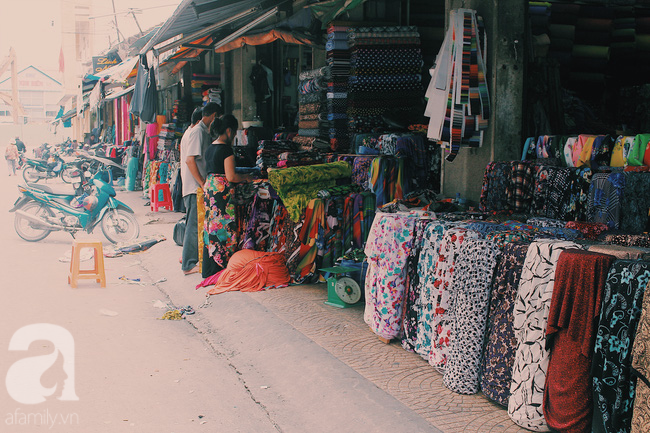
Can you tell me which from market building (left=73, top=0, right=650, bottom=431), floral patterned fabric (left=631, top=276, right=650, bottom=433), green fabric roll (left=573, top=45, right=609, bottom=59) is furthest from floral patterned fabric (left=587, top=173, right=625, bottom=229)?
green fabric roll (left=573, top=45, right=609, bottom=59)

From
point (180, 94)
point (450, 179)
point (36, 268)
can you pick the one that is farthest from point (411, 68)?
point (180, 94)

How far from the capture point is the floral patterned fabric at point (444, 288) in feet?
14.0

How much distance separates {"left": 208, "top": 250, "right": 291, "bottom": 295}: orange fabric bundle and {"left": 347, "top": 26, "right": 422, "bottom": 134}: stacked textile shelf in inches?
83.9

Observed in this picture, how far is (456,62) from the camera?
557 cm

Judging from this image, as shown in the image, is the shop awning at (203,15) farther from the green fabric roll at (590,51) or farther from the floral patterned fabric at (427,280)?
the floral patterned fabric at (427,280)

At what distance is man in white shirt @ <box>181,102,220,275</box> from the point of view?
795 centimetres

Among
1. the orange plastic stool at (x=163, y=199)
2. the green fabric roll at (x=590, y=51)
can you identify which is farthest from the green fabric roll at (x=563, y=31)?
the orange plastic stool at (x=163, y=199)

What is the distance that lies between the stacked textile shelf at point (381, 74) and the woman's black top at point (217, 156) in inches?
67.2

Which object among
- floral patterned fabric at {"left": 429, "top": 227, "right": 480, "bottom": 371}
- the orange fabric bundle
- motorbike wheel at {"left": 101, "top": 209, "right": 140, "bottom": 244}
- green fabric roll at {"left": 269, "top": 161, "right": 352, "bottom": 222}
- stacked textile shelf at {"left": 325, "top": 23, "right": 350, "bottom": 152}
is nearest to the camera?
floral patterned fabric at {"left": 429, "top": 227, "right": 480, "bottom": 371}

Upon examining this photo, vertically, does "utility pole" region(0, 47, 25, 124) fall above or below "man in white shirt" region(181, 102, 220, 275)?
above

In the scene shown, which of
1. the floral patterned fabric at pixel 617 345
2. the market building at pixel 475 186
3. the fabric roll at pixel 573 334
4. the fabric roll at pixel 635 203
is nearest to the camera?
the floral patterned fabric at pixel 617 345

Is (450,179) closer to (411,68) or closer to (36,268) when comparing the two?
(411,68)

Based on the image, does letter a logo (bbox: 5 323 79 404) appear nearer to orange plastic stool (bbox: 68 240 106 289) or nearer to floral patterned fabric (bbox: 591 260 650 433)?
orange plastic stool (bbox: 68 240 106 289)

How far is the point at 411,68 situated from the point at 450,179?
2.19m
